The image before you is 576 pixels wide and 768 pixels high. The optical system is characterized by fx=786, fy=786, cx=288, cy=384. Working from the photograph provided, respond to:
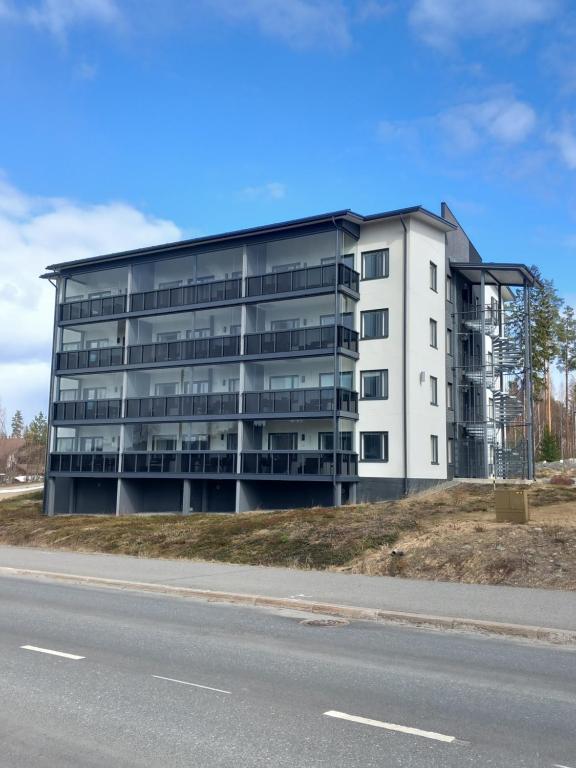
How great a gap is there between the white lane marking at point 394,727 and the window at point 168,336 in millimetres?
35244

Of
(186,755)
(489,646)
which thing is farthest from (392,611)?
(186,755)

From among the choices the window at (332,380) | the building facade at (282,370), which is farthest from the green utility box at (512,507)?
the window at (332,380)

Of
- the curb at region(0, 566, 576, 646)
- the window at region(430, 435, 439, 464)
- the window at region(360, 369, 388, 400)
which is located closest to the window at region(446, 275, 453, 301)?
the window at region(360, 369, 388, 400)

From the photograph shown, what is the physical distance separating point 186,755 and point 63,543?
21.2 metres

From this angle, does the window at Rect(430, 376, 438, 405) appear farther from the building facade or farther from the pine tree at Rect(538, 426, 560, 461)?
the pine tree at Rect(538, 426, 560, 461)

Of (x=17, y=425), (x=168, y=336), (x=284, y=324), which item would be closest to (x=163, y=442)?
(x=168, y=336)

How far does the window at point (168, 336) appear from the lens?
135ft

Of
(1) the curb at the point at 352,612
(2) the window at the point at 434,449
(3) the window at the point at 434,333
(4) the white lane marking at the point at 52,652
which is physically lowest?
(1) the curb at the point at 352,612

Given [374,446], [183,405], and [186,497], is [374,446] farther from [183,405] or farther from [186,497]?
[183,405]

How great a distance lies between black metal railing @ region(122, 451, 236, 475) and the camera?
1427 inches

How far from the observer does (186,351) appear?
38.4m

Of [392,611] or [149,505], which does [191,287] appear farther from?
[392,611]

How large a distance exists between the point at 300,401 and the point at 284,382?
2880 millimetres

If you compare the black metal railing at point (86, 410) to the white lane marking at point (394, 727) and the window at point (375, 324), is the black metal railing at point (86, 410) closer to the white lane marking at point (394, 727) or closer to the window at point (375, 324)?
the window at point (375, 324)
